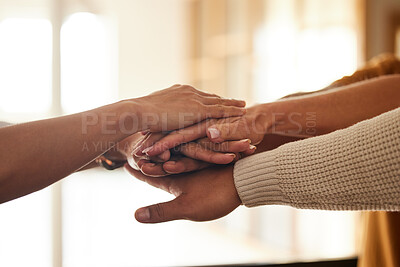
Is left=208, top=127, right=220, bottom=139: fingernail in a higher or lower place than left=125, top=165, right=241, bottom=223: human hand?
higher

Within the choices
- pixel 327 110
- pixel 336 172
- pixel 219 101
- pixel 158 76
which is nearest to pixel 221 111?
pixel 219 101

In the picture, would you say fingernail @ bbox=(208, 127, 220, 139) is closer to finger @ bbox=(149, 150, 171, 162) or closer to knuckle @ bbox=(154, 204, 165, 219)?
finger @ bbox=(149, 150, 171, 162)

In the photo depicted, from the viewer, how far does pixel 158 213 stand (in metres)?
0.90

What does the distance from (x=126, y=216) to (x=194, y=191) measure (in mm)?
1584

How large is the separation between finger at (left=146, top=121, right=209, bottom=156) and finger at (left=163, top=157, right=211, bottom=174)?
0.12 feet

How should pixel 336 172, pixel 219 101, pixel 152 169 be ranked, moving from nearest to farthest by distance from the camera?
1. pixel 336 172
2. pixel 152 169
3. pixel 219 101

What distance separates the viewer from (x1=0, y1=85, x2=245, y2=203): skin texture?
756 mm

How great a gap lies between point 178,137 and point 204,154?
2.9 inches

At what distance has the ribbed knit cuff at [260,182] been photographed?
0.88 m

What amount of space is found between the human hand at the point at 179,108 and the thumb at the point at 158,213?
170 millimetres

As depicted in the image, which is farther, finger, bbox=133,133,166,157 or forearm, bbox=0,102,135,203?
finger, bbox=133,133,166,157

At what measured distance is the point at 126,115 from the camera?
89cm

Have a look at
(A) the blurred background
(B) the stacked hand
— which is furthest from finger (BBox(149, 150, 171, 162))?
(A) the blurred background

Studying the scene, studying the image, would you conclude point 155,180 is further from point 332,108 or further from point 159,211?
point 332,108
